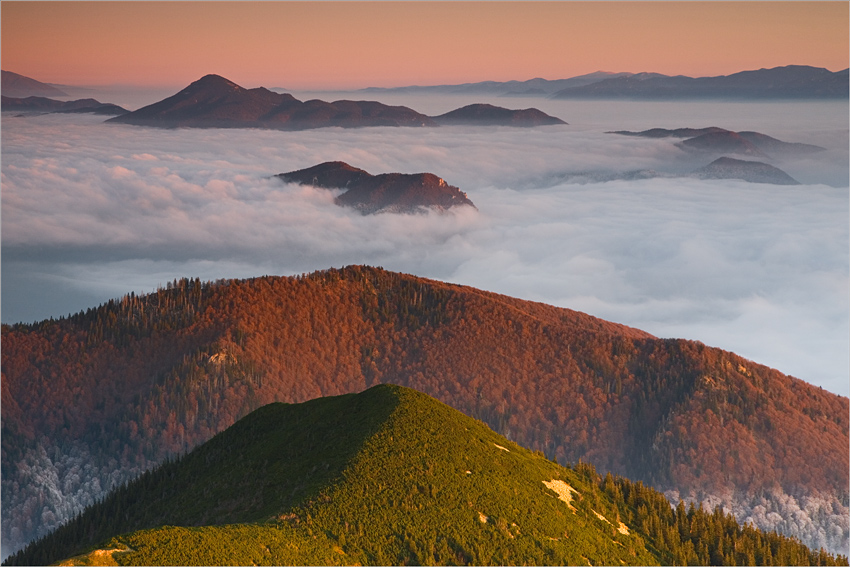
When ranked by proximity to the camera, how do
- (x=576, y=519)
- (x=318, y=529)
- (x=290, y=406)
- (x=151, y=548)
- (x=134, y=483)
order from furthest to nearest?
(x=134, y=483) → (x=290, y=406) → (x=576, y=519) → (x=318, y=529) → (x=151, y=548)

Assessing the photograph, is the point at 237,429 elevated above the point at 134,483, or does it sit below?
above

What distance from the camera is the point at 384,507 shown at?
9450cm

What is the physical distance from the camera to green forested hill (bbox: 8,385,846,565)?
86.4 m

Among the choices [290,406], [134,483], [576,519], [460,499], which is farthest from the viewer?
[134,483]

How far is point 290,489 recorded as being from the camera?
330ft

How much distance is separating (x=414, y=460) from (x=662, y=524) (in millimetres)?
33623

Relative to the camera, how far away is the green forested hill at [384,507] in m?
86.4

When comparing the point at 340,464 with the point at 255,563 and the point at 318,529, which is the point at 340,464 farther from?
the point at 255,563

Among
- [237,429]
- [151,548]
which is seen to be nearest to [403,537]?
[151,548]

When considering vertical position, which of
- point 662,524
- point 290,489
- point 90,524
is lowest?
point 90,524

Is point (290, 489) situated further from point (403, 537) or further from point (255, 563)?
point (255, 563)

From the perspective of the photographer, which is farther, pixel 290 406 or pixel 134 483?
pixel 134 483

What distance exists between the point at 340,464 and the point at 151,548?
26171mm

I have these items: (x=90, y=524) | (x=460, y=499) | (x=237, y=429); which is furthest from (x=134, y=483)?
(x=460, y=499)
